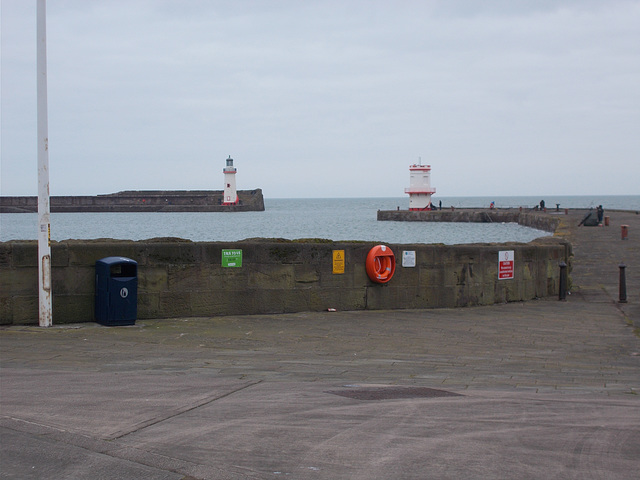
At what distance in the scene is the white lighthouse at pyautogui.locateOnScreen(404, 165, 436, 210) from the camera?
83188 mm

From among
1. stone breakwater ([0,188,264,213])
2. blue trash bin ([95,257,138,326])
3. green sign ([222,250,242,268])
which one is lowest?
blue trash bin ([95,257,138,326])

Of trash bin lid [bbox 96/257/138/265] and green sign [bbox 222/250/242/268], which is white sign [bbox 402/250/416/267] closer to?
green sign [bbox 222/250/242/268]

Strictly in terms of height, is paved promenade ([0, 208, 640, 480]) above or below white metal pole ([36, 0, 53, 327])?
below

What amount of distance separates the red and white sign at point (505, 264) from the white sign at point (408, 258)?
228 centimetres

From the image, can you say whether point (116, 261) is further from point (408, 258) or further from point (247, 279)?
point (408, 258)

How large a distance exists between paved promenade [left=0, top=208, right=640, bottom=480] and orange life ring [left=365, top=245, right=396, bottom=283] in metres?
1.15

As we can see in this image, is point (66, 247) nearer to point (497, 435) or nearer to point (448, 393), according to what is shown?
point (448, 393)

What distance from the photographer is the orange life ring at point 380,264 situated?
12.8 meters

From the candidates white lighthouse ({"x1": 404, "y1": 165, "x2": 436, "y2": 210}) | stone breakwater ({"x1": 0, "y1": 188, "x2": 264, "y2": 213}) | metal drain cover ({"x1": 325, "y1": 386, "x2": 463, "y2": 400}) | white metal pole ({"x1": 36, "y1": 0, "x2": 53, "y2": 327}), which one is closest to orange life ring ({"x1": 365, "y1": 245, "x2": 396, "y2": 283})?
white metal pole ({"x1": 36, "y1": 0, "x2": 53, "y2": 327})

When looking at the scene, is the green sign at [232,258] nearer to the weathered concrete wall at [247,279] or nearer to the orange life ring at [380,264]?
the weathered concrete wall at [247,279]

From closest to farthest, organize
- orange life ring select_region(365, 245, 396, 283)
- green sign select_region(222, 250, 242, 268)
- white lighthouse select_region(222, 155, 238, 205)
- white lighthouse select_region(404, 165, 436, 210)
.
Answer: green sign select_region(222, 250, 242, 268) → orange life ring select_region(365, 245, 396, 283) → white lighthouse select_region(404, 165, 436, 210) → white lighthouse select_region(222, 155, 238, 205)

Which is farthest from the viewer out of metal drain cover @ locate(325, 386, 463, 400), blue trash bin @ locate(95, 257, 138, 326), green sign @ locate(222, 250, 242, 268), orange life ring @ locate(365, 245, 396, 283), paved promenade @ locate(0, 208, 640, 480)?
orange life ring @ locate(365, 245, 396, 283)

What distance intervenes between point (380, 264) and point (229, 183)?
94477 mm

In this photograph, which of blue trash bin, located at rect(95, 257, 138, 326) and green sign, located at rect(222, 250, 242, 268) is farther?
green sign, located at rect(222, 250, 242, 268)
